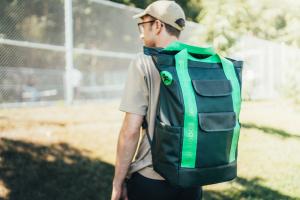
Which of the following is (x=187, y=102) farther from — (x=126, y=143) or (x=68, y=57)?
(x=68, y=57)

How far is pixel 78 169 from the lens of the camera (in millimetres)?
5531

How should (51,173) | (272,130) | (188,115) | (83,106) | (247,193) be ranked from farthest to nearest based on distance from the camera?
(272,130) < (83,106) < (247,193) < (51,173) < (188,115)

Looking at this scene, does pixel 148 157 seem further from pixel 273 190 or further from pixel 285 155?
pixel 285 155

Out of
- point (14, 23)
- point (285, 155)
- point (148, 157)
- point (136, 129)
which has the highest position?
point (14, 23)

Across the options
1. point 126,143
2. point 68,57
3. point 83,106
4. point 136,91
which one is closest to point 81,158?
point 83,106

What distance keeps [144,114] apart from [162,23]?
1.57ft

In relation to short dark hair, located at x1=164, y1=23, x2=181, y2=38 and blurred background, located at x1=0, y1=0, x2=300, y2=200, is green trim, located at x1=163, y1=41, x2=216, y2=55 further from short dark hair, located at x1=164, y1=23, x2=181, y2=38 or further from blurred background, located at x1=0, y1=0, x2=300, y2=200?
blurred background, located at x1=0, y1=0, x2=300, y2=200

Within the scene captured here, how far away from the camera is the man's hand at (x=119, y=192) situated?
2342 mm

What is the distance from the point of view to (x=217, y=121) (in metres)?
2.16

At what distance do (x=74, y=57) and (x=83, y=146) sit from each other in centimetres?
396

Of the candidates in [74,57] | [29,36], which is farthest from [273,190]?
[29,36]

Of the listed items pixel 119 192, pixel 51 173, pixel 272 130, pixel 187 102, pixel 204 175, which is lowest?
pixel 272 130

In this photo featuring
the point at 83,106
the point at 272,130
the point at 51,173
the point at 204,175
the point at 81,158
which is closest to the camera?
the point at 204,175

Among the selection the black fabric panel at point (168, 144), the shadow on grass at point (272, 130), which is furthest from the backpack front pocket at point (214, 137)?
the shadow on grass at point (272, 130)
